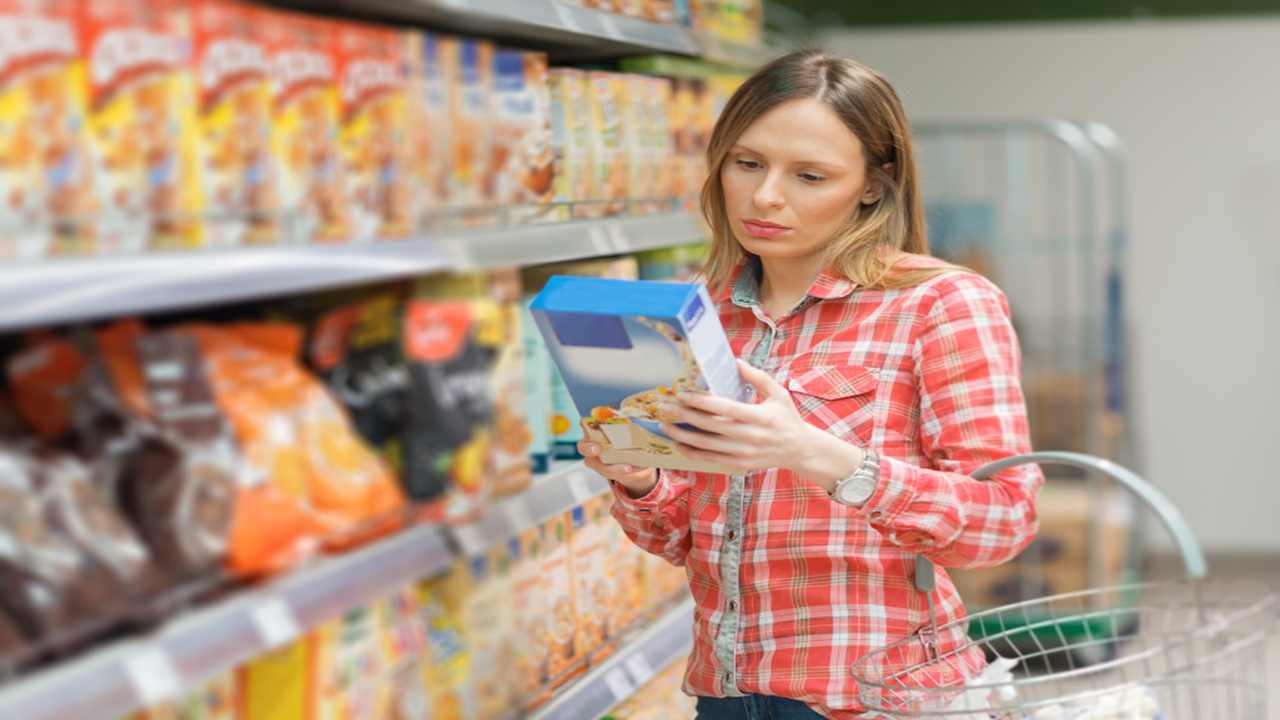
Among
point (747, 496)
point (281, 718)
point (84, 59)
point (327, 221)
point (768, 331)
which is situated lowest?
point (281, 718)

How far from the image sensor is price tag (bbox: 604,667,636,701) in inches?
104

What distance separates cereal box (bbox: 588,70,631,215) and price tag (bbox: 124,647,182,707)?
1.50 meters

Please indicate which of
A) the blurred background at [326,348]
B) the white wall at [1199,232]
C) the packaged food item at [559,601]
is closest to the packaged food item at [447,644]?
the blurred background at [326,348]

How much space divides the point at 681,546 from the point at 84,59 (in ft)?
3.77

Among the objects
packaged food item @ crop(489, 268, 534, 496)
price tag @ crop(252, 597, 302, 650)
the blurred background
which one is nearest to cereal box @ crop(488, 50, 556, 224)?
the blurred background

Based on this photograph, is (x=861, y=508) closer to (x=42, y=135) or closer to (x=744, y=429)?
(x=744, y=429)

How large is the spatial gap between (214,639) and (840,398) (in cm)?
91

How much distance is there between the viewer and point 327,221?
1737mm

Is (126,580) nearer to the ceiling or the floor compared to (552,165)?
nearer to the floor

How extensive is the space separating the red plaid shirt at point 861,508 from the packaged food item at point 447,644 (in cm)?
27

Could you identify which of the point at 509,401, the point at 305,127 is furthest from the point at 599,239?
the point at 305,127

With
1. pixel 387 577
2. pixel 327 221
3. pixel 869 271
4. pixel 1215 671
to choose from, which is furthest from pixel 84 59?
pixel 1215 671

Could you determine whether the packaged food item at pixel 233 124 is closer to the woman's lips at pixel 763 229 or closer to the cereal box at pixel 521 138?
the cereal box at pixel 521 138

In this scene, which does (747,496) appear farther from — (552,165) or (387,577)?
(552,165)
